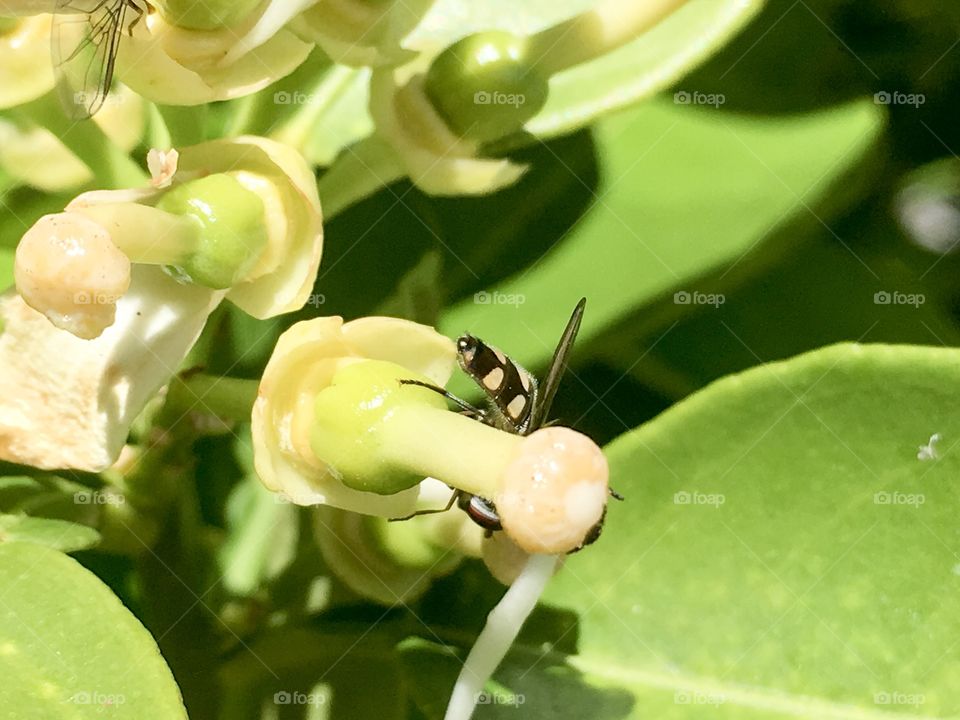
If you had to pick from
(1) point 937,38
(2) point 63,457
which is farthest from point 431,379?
(1) point 937,38

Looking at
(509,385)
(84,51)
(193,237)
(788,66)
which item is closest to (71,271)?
(193,237)

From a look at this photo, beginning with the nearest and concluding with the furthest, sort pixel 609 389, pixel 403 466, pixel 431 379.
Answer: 1. pixel 403 466
2. pixel 431 379
3. pixel 609 389

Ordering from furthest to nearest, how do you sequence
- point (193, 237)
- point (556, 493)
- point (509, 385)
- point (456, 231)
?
point (456, 231) → point (509, 385) → point (193, 237) → point (556, 493)

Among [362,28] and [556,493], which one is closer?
[556,493]

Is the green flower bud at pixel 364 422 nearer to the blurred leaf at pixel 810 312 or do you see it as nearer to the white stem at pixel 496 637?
the white stem at pixel 496 637

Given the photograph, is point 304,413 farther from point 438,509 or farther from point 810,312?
point 810,312

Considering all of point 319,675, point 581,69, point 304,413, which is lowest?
point 319,675

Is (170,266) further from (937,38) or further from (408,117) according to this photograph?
(937,38)

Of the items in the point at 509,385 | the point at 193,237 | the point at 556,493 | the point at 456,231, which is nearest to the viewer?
the point at 556,493
